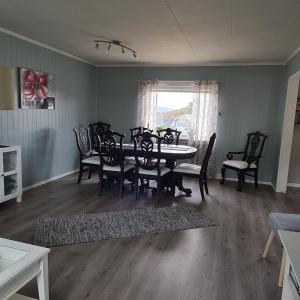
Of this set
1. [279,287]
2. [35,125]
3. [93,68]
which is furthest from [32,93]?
[279,287]

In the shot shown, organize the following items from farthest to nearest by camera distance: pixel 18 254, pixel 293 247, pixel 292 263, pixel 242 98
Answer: pixel 242 98, pixel 18 254, pixel 293 247, pixel 292 263

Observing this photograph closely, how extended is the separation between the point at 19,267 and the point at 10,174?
235 centimetres

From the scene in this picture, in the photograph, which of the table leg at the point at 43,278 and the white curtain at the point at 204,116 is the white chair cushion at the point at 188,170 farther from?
the table leg at the point at 43,278

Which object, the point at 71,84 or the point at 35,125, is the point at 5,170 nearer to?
the point at 35,125

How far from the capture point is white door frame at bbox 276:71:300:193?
4.35 metres

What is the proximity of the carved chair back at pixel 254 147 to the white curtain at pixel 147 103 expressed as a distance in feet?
6.48

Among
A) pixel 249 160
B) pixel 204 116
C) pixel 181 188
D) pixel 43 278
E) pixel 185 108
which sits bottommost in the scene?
pixel 181 188

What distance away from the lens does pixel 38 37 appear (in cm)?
379

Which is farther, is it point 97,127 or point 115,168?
point 97,127

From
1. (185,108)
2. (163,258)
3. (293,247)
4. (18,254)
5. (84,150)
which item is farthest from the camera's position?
(185,108)

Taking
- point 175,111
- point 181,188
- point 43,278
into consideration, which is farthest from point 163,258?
point 175,111

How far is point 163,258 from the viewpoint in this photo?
2.43m

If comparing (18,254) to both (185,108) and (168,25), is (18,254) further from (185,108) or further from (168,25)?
(185,108)

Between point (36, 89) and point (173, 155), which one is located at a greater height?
point (36, 89)
